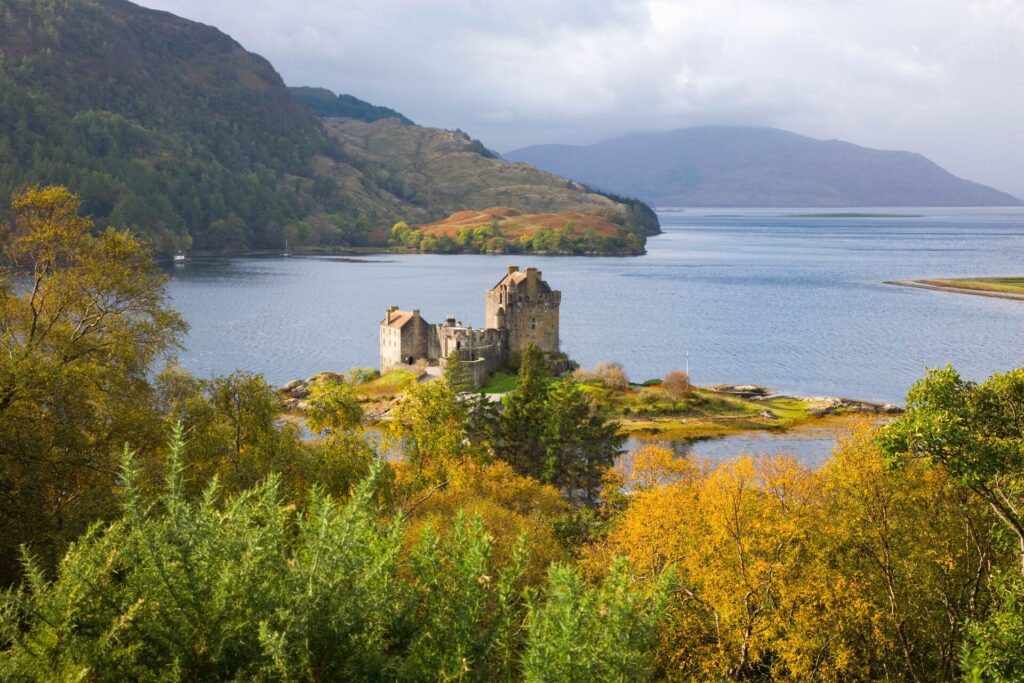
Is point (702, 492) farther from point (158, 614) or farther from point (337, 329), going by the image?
point (337, 329)

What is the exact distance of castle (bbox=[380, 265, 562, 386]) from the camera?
299ft

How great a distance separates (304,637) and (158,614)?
2.13 m

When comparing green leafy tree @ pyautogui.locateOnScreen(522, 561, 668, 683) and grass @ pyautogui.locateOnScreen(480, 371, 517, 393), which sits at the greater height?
green leafy tree @ pyautogui.locateOnScreen(522, 561, 668, 683)

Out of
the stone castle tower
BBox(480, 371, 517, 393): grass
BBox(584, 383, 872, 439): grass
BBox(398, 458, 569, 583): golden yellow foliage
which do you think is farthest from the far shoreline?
BBox(398, 458, 569, 583): golden yellow foliage

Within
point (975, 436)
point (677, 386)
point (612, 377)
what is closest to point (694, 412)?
point (677, 386)

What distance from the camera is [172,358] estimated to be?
30.4 metres

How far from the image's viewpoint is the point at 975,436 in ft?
63.1

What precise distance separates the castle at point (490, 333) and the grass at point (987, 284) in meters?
111

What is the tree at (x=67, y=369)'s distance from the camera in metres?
20.7

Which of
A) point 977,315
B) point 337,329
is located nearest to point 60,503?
point 337,329

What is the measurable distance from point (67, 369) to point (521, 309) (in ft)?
250

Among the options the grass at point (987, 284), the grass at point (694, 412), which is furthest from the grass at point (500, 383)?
the grass at point (987, 284)

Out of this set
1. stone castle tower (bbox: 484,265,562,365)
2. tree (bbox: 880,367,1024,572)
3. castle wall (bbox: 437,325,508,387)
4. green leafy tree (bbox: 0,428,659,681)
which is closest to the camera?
green leafy tree (bbox: 0,428,659,681)

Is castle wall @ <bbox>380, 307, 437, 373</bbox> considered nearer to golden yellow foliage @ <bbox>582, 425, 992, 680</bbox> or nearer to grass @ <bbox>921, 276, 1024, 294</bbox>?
golden yellow foliage @ <bbox>582, 425, 992, 680</bbox>
